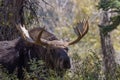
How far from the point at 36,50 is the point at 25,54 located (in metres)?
0.29

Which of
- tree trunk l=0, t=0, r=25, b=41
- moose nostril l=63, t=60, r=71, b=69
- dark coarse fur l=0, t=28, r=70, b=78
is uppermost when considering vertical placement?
tree trunk l=0, t=0, r=25, b=41

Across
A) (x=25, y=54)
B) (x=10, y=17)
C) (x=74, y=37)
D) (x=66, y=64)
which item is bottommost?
(x=74, y=37)

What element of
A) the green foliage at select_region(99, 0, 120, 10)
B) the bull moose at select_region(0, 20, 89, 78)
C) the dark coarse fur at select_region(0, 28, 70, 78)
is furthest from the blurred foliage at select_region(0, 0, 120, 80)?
the dark coarse fur at select_region(0, 28, 70, 78)

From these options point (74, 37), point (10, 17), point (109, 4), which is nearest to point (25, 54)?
point (109, 4)

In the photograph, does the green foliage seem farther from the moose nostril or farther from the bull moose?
the moose nostril

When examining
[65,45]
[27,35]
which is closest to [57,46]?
[65,45]

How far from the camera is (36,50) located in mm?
10844

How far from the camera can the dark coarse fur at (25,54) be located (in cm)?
1044

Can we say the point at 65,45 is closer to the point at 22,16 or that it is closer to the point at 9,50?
the point at 9,50

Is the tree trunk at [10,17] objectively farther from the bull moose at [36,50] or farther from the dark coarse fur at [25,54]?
the dark coarse fur at [25,54]

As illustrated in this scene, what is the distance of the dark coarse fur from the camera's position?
1044cm

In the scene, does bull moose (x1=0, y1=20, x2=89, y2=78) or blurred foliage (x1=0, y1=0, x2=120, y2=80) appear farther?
bull moose (x1=0, y1=20, x2=89, y2=78)

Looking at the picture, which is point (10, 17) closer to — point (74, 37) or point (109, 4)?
point (109, 4)


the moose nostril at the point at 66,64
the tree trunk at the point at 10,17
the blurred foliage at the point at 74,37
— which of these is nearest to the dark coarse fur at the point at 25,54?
the moose nostril at the point at 66,64
